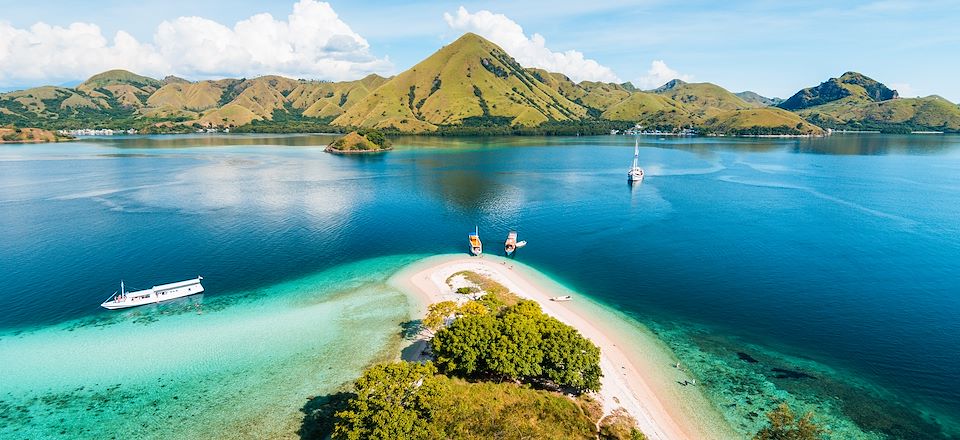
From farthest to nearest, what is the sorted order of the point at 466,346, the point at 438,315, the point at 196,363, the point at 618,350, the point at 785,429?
the point at 438,315 → the point at 618,350 → the point at 196,363 → the point at 466,346 → the point at 785,429

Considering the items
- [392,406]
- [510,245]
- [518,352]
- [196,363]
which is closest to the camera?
[392,406]

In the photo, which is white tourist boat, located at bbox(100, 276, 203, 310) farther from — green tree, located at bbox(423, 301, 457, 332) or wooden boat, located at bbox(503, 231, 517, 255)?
wooden boat, located at bbox(503, 231, 517, 255)

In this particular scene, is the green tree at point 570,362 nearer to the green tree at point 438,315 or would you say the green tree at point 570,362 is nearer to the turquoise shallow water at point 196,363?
the green tree at point 438,315

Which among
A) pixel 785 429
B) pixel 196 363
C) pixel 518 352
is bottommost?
pixel 196 363

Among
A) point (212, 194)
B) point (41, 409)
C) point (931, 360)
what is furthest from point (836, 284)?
point (212, 194)

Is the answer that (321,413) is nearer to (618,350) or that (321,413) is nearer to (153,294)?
(618,350)

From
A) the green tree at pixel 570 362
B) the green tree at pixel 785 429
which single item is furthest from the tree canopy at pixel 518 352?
the green tree at pixel 785 429

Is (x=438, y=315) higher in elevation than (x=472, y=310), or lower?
lower

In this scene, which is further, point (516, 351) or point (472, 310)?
point (472, 310)

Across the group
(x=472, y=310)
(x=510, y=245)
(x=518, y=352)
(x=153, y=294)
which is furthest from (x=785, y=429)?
(x=153, y=294)
